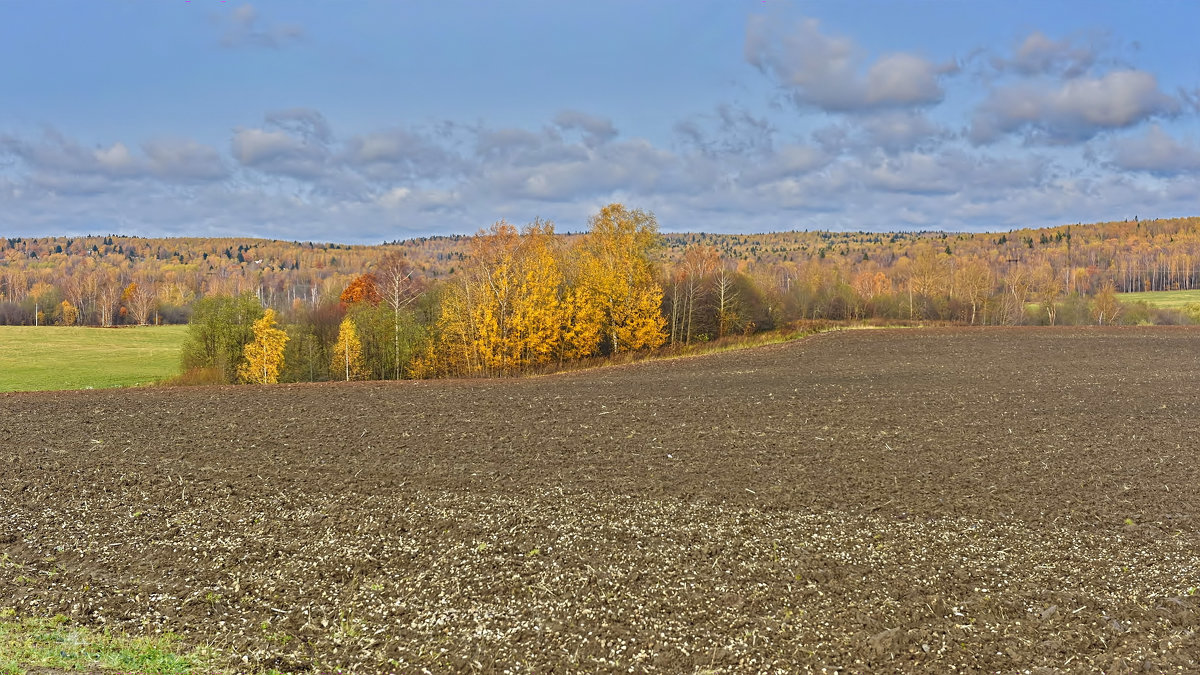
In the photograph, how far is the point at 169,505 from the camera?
1324cm

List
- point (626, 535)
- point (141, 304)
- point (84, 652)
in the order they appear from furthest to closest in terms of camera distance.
Result: point (141, 304) → point (626, 535) → point (84, 652)

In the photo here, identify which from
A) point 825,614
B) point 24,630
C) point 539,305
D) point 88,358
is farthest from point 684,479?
point 88,358

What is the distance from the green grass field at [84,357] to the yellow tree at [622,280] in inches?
1173

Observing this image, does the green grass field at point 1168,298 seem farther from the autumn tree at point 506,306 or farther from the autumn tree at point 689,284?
the autumn tree at point 506,306

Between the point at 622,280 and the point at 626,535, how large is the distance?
3635cm

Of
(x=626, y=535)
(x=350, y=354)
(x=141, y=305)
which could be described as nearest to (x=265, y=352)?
(x=350, y=354)

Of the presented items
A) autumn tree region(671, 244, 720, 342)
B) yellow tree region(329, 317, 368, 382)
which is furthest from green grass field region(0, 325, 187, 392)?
autumn tree region(671, 244, 720, 342)

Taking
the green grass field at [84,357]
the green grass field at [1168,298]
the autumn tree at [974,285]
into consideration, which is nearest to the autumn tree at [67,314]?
the green grass field at [84,357]

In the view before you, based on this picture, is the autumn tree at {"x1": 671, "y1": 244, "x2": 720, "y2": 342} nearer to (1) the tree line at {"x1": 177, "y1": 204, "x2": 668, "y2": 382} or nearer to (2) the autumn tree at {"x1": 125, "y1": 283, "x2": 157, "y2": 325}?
(1) the tree line at {"x1": 177, "y1": 204, "x2": 668, "y2": 382}

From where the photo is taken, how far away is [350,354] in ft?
162

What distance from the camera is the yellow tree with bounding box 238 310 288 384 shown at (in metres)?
47.5

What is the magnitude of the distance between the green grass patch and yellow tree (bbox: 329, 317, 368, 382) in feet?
130

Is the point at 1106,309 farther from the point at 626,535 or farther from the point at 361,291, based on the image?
the point at 626,535

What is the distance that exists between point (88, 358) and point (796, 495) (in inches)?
2864
